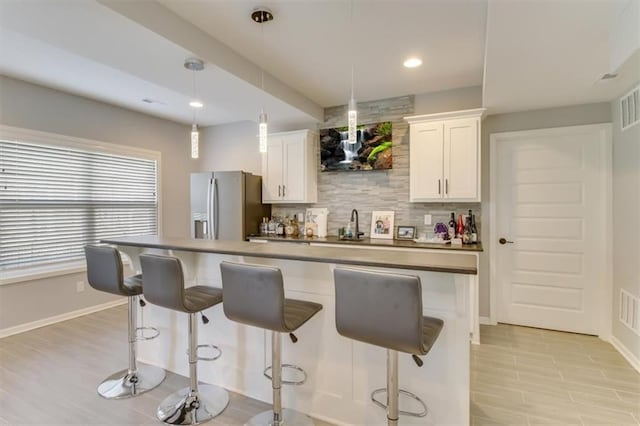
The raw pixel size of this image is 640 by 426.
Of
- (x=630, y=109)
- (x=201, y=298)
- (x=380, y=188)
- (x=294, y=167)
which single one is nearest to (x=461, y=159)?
(x=380, y=188)

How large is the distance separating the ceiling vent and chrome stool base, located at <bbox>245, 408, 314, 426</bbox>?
3603mm

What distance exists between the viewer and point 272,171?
462 centimetres

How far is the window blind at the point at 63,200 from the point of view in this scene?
11.7ft

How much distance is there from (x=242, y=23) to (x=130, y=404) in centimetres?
286

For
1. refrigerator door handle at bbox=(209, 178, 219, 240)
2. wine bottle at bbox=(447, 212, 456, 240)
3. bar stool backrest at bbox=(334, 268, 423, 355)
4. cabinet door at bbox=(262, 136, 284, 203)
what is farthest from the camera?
cabinet door at bbox=(262, 136, 284, 203)

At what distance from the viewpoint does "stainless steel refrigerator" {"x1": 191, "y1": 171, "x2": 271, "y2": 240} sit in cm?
435

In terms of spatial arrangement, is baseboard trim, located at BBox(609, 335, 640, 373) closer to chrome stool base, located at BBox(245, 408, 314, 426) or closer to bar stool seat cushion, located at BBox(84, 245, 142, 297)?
chrome stool base, located at BBox(245, 408, 314, 426)

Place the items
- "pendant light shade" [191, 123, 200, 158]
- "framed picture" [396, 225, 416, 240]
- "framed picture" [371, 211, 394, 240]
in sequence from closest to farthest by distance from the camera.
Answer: "pendant light shade" [191, 123, 200, 158]
"framed picture" [396, 225, 416, 240]
"framed picture" [371, 211, 394, 240]

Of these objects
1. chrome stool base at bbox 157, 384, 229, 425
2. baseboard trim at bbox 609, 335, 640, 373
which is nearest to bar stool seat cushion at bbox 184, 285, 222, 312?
chrome stool base at bbox 157, 384, 229, 425

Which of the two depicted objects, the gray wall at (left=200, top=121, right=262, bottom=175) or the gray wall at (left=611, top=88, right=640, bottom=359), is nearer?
the gray wall at (left=611, top=88, right=640, bottom=359)

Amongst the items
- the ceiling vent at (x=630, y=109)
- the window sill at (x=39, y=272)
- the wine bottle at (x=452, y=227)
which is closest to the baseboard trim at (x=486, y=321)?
the wine bottle at (x=452, y=227)

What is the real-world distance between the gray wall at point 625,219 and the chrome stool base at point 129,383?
4.04 metres

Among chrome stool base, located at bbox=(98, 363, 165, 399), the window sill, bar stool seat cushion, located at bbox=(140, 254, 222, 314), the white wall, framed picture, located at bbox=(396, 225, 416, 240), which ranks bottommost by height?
chrome stool base, located at bbox=(98, 363, 165, 399)

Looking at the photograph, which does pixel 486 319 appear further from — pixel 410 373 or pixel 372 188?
pixel 410 373
